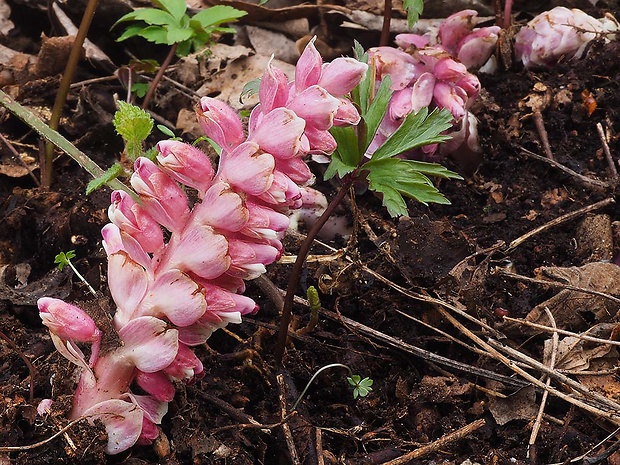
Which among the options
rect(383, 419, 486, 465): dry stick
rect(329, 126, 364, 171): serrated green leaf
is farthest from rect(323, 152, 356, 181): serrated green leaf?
rect(383, 419, 486, 465): dry stick

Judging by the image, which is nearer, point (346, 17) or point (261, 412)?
point (261, 412)

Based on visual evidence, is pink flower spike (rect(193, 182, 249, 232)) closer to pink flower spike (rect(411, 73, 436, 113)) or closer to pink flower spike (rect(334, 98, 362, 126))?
pink flower spike (rect(334, 98, 362, 126))

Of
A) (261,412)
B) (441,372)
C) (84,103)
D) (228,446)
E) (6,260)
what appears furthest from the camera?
(84,103)

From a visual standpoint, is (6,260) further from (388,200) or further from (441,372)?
(441,372)

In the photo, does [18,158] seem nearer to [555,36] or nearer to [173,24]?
[173,24]

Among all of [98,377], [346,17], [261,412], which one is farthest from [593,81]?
[98,377]

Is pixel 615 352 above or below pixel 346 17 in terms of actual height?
below

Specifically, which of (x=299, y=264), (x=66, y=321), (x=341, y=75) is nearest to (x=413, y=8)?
(x=341, y=75)
